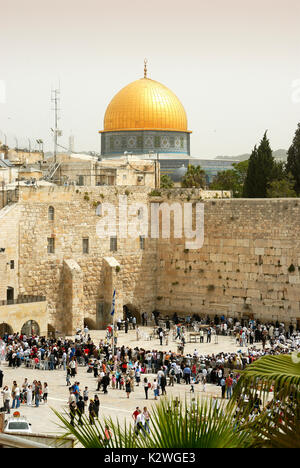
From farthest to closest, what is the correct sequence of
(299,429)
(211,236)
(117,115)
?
(117,115) → (211,236) → (299,429)

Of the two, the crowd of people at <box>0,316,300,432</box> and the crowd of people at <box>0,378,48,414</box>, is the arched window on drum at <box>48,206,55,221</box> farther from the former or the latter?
the crowd of people at <box>0,378,48,414</box>

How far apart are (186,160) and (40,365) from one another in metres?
33.1

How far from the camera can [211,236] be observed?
31375 millimetres

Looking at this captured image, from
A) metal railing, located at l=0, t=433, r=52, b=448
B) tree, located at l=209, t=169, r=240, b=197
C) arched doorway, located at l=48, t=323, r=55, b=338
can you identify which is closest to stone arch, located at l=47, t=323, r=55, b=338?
arched doorway, located at l=48, t=323, r=55, b=338

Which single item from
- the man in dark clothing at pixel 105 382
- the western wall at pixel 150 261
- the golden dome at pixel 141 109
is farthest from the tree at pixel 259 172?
the man in dark clothing at pixel 105 382

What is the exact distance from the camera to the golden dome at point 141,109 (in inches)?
2016

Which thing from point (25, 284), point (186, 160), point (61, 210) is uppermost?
point (186, 160)

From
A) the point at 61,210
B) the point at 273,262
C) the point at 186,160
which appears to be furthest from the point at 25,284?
Answer: the point at 186,160

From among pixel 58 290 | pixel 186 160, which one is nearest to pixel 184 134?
pixel 186 160

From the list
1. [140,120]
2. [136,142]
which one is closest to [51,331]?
[136,142]

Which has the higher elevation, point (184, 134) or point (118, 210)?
point (184, 134)
